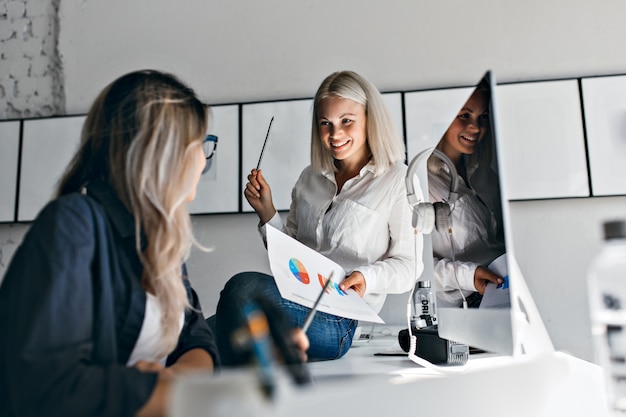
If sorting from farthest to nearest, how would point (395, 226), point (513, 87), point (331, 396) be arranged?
1. point (513, 87)
2. point (395, 226)
3. point (331, 396)

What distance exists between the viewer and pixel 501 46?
92.2 inches

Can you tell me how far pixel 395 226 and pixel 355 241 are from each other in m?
0.12

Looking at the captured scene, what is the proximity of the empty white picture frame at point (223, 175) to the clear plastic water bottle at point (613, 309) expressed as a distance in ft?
6.21

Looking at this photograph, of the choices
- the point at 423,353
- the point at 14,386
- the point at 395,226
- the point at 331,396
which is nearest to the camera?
the point at 331,396

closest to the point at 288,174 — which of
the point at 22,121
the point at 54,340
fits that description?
the point at 22,121

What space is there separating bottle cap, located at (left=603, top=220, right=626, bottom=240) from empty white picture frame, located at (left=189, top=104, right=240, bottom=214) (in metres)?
1.92

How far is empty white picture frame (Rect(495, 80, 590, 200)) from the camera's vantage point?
7.20 feet

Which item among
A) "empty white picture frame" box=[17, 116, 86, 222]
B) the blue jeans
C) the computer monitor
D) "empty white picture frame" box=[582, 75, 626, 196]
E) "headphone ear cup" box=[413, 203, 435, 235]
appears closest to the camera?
the computer monitor

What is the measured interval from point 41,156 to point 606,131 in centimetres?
250

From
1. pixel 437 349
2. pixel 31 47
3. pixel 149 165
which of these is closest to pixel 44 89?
pixel 31 47

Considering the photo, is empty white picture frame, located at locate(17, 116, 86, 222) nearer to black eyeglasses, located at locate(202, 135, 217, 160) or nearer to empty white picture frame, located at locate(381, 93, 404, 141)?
black eyeglasses, located at locate(202, 135, 217, 160)

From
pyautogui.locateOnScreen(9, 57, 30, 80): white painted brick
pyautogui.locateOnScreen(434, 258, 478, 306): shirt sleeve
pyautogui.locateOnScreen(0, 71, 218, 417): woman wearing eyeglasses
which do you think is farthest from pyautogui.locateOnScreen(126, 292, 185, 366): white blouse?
pyautogui.locateOnScreen(9, 57, 30, 80): white painted brick

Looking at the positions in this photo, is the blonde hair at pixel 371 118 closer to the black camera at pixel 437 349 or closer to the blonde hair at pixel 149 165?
the black camera at pixel 437 349

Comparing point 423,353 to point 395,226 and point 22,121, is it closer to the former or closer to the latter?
point 395,226
